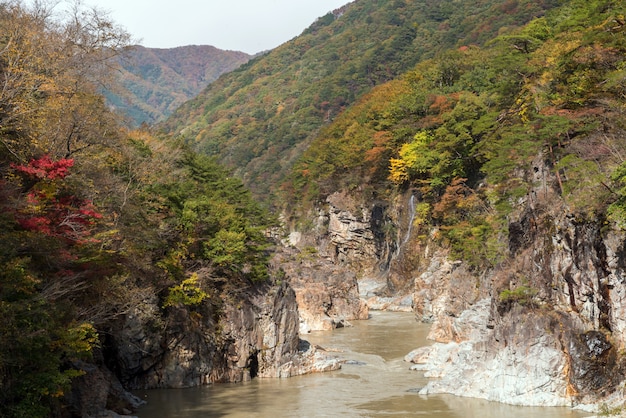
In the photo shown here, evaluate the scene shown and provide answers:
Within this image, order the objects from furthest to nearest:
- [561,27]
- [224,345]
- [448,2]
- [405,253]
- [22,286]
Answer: [448,2], [405,253], [561,27], [224,345], [22,286]

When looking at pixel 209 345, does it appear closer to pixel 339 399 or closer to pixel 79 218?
pixel 339 399

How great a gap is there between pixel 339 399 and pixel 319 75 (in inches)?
4153

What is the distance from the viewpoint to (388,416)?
2138 cm

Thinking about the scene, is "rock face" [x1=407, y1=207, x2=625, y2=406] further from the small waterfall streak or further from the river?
the small waterfall streak

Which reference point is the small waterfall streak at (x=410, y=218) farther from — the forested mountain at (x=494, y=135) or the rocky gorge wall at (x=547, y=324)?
the rocky gorge wall at (x=547, y=324)

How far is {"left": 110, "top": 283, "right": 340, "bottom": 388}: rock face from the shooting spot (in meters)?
24.6

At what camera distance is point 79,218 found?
62.5 ft

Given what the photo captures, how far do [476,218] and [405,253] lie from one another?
1487 centimetres

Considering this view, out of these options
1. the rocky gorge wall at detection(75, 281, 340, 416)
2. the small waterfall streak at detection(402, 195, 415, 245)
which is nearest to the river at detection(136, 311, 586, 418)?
the rocky gorge wall at detection(75, 281, 340, 416)

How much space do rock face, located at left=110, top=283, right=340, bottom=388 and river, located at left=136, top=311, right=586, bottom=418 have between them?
0.68 metres

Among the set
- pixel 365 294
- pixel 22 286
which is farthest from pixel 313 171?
pixel 22 286

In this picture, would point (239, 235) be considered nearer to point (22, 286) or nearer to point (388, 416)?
point (388, 416)

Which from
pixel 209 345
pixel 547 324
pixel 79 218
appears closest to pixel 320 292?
pixel 209 345

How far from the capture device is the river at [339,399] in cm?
2148
